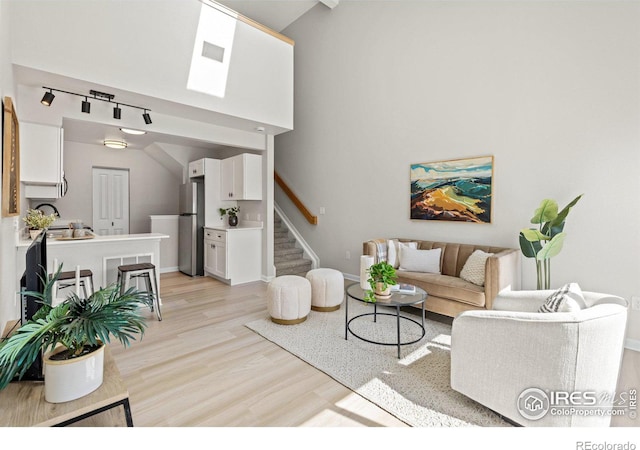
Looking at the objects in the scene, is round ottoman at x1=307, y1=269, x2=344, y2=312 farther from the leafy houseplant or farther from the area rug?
the leafy houseplant

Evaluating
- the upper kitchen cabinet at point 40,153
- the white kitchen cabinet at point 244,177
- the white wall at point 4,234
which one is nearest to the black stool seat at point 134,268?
the white wall at point 4,234

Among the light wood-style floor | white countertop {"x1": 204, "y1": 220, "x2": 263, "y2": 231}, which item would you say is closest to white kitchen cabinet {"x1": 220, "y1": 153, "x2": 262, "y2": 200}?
white countertop {"x1": 204, "y1": 220, "x2": 263, "y2": 231}

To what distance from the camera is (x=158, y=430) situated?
126 centimetres

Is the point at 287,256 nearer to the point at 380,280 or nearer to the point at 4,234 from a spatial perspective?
the point at 380,280

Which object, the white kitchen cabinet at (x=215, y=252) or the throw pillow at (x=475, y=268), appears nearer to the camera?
the throw pillow at (x=475, y=268)

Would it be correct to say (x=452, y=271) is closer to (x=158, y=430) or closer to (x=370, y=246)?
(x=370, y=246)

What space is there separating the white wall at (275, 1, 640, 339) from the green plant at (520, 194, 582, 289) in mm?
376

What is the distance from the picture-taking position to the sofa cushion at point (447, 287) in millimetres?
3066

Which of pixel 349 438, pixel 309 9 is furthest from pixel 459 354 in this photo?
pixel 309 9

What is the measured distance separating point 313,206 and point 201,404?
4383 mm

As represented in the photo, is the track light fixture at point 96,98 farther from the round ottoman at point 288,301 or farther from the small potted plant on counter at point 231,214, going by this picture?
the round ottoman at point 288,301

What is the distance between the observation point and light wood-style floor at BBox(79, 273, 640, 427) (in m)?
1.80

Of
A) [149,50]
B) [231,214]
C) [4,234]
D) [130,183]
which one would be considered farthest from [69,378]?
[130,183]

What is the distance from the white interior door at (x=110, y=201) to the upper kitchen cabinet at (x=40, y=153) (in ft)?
8.66
